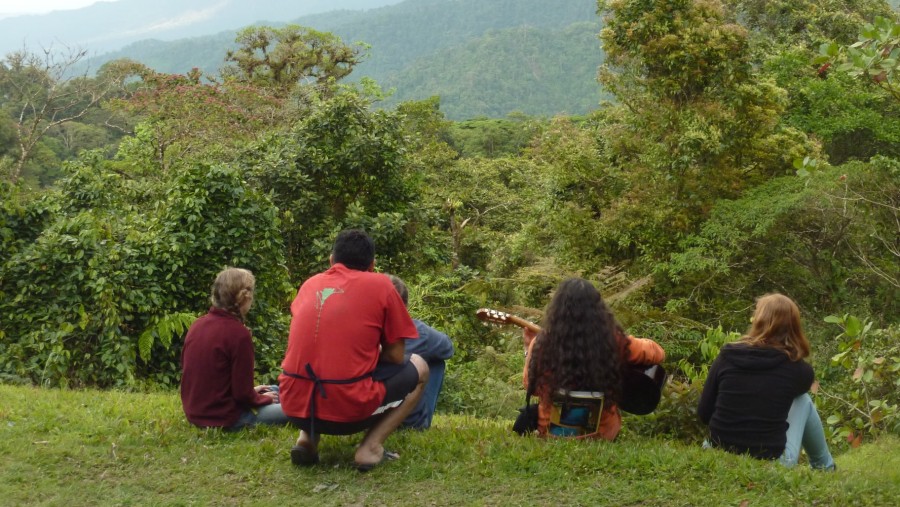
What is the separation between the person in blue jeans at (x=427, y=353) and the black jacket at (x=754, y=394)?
183 cm

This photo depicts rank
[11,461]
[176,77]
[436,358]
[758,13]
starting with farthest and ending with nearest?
[176,77]
[758,13]
[436,358]
[11,461]

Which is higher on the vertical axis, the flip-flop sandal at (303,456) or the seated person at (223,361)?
the seated person at (223,361)

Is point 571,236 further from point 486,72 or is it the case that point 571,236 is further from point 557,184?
point 486,72

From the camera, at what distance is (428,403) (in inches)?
245

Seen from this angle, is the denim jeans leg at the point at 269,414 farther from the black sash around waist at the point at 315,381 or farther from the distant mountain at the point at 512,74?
the distant mountain at the point at 512,74

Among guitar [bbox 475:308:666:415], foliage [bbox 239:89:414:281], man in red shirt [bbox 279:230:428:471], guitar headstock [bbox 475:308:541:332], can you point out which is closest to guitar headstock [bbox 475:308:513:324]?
guitar headstock [bbox 475:308:541:332]

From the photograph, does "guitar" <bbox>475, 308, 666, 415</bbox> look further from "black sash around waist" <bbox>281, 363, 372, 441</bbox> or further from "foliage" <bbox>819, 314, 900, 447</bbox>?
"black sash around waist" <bbox>281, 363, 372, 441</bbox>

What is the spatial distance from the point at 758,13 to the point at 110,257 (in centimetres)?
2215

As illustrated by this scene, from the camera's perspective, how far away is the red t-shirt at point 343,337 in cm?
482

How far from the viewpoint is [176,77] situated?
33.8 metres

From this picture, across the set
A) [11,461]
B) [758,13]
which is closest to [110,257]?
[11,461]

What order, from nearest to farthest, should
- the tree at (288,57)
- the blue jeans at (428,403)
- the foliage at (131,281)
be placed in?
the blue jeans at (428,403) < the foliage at (131,281) < the tree at (288,57)

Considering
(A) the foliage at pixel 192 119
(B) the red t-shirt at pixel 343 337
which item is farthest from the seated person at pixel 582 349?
(A) the foliage at pixel 192 119

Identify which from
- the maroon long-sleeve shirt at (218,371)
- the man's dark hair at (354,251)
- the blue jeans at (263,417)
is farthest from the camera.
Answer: the blue jeans at (263,417)
